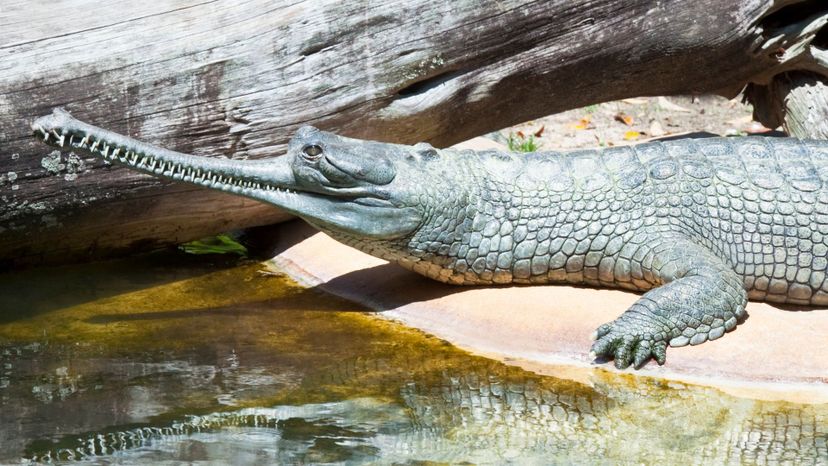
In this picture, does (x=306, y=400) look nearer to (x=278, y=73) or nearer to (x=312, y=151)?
(x=312, y=151)

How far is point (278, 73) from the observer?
5.37 metres

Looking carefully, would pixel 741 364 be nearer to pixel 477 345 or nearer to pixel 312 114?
pixel 477 345

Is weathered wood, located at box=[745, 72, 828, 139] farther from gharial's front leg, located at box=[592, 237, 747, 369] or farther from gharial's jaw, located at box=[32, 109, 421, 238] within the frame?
gharial's jaw, located at box=[32, 109, 421, 238]

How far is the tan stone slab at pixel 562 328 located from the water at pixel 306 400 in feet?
0.40

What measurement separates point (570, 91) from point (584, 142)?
2023mm

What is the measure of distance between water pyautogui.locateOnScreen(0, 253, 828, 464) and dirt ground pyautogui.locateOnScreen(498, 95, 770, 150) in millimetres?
3243

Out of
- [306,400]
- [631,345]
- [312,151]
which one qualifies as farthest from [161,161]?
[631,345]

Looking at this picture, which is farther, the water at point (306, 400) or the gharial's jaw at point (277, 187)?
the gharial's jaw at point (277, 187)

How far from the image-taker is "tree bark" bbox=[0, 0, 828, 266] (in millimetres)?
5090

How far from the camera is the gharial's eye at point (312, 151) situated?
4.98 metres

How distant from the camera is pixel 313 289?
5.66m

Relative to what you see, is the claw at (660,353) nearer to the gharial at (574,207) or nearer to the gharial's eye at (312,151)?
the gharial at (574,207)

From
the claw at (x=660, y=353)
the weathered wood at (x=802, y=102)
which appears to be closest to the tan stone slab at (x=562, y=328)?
the claw at (x=660, y=353)

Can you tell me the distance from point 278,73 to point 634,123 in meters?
3.88
